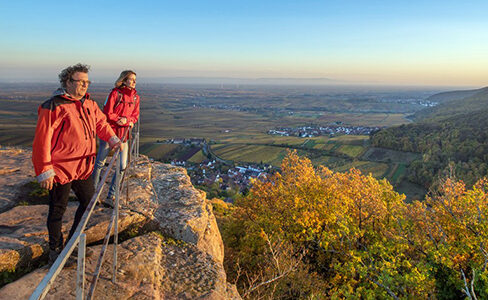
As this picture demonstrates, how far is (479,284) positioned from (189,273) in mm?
13345

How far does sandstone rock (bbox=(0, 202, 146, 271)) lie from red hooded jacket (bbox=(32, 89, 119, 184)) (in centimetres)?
172

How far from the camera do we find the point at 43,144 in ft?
12.5

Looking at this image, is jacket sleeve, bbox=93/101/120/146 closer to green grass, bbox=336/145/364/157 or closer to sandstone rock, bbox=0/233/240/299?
sandstone rock, bbox=0/233/240/299

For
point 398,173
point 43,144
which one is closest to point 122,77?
point 43,144

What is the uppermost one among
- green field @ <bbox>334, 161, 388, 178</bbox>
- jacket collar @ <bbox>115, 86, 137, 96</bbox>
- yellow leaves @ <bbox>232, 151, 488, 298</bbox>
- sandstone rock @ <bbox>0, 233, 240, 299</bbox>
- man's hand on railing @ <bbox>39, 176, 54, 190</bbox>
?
jacket collar @ <bbox>115, 86, 137, 96</bbox>

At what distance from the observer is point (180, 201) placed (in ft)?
27.7

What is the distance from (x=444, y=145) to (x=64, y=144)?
114 meters

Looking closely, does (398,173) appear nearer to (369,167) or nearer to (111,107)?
(369,167)

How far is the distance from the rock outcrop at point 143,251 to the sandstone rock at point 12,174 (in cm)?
114

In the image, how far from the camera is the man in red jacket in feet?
12.5

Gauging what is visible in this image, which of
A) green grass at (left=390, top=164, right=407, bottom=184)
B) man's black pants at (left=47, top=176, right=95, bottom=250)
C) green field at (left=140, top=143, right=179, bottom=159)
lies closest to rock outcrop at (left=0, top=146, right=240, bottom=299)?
man's black pants at (left=47, top=176, right=95, bottom=250)

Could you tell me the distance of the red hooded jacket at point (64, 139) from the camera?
3.80 m

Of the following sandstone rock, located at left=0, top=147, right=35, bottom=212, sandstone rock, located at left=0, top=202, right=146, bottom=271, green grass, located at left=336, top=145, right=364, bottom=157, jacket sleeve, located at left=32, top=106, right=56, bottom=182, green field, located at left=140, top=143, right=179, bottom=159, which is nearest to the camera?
jacket sleeve, located at left=32, top=106, right=56, bottom=182

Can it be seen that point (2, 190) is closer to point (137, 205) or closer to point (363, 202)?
point (137, 205)
